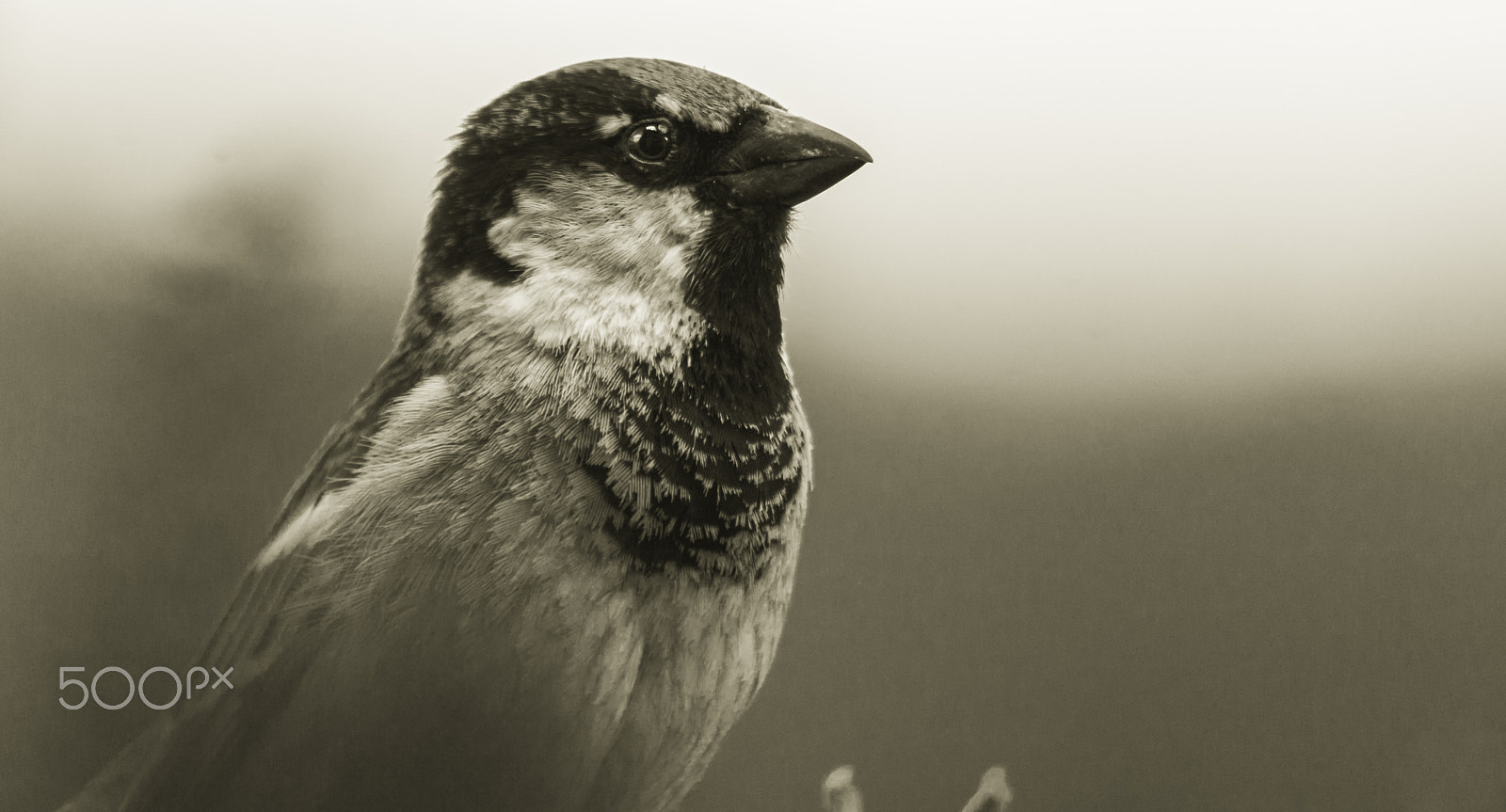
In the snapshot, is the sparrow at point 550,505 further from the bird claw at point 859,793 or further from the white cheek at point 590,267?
the bird claw at point 859,793

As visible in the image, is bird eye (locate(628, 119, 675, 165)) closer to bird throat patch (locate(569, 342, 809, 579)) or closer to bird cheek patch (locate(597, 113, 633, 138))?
bird cheek patch (locate(597, 113, 633, 138))

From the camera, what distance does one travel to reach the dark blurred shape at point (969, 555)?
4.84 feet

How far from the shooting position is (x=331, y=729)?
1.29 meters

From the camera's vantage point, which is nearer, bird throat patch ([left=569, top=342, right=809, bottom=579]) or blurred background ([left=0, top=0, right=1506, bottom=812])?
bird throat patch ([left=569, top=342, right=809, bottom=579])

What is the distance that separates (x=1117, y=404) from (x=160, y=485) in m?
1.39

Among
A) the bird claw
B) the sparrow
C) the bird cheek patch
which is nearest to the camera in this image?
the sparrow

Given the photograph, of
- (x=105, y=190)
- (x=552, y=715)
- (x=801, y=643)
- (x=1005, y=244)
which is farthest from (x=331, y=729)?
(x=1005, y=244)

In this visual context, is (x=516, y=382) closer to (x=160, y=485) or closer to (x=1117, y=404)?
(x=160, y=485)

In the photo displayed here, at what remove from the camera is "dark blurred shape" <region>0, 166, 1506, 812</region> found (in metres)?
1.48

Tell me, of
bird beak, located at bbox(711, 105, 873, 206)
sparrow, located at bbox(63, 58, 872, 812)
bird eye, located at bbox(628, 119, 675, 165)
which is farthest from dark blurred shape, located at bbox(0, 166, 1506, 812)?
bird eye, located at bbox(628, 119, 675, 165)

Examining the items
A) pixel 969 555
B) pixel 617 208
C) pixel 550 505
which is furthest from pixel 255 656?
pixel 969 555

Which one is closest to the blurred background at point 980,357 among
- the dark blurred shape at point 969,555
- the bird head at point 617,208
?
the dark blurred shape at point 969,555

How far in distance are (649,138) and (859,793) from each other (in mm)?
999

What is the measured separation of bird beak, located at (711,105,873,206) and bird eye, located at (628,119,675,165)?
76 millimetres
